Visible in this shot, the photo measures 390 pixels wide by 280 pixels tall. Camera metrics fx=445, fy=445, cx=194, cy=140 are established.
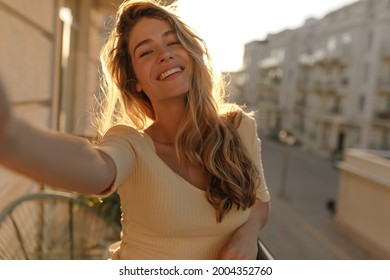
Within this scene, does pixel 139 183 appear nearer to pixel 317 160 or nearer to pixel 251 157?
pixel 251 157

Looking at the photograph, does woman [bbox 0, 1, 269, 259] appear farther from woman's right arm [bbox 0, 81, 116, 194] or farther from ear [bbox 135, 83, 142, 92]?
woman's right arm [bbox 0, 81, 116, 194]

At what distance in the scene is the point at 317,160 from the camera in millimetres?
20203

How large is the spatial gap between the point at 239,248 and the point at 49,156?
2.05 feet

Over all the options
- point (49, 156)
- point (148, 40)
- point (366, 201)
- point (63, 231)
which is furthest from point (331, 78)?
point (49, 156)

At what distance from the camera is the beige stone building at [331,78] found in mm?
18656

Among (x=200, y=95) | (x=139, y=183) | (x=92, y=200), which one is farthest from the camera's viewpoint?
(x=92, y=200)

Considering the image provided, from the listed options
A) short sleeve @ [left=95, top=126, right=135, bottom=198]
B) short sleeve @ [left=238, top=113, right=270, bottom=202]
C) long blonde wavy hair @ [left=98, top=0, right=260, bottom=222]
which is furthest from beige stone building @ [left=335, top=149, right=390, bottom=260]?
short sleeve @ [left=95, top=126, right=135, bottom=198]

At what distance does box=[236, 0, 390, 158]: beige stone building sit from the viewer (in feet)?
61.2

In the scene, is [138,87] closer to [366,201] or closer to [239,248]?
[239,248]

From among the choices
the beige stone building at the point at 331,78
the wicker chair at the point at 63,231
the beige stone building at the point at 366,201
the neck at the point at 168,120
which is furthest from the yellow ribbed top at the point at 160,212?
the beige stone building at the point at 331,78

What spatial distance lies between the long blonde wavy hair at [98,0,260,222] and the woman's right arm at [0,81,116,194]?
380 mm

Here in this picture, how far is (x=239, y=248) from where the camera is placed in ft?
3.58

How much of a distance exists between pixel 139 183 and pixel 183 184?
10cm
